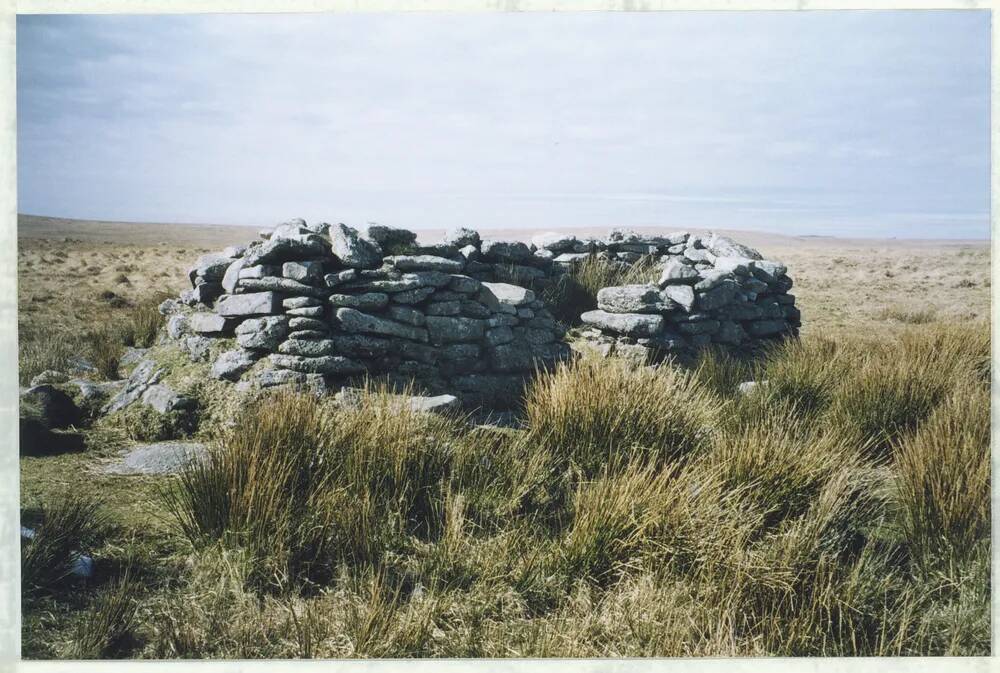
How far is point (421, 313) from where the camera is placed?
5707 millimetres

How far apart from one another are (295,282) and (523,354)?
1.85 m

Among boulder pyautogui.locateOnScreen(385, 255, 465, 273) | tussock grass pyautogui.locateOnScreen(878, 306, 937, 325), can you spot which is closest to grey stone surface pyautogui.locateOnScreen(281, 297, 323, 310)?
boulder pyautogui.locateOnScreen(385, 255, 465, 273)

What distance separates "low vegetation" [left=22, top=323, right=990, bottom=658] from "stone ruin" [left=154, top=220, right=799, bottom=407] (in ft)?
3.76

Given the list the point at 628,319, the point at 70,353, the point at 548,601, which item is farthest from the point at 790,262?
the point at 548,601

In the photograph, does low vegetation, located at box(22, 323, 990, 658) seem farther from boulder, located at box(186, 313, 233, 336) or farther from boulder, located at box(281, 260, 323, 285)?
boulder, located at box(186, 313, 233, 336)

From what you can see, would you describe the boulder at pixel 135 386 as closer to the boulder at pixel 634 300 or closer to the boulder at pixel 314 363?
the boulder at pixel 314 363

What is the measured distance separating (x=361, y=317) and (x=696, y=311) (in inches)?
122

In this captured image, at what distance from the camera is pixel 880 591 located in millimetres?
3117

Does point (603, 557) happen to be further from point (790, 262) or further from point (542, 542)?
point (790, 262)

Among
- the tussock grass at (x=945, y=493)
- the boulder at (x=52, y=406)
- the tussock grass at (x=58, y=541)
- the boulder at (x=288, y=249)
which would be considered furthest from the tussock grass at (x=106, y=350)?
the tussock grass at (x=945, y=493)

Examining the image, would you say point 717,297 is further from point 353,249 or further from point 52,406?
point 52,406

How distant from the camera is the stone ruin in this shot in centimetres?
529

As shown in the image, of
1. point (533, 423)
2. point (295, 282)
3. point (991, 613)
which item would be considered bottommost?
point (991, 613)

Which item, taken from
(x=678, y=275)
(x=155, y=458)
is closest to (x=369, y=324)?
(x=155, y=458)
